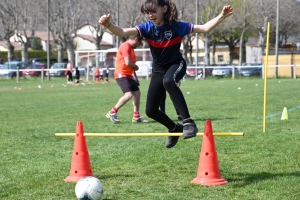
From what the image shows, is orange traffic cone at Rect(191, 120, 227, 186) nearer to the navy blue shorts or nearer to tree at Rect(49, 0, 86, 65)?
the navy blue shorts

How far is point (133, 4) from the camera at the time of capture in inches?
2648

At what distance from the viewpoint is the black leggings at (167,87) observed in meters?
6.44

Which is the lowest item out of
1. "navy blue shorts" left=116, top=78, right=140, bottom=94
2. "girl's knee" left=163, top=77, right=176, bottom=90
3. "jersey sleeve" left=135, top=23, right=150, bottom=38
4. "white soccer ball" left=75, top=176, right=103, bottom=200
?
"white soccer ball" left=75, top=176, right=103, bottom=200

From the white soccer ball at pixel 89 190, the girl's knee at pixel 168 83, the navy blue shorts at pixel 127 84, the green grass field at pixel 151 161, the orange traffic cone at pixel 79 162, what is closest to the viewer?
the white soccer ball at pixel 89 190

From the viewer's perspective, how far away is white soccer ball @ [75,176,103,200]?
534 cm

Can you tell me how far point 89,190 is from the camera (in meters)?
5.35

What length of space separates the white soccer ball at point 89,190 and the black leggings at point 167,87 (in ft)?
4.92

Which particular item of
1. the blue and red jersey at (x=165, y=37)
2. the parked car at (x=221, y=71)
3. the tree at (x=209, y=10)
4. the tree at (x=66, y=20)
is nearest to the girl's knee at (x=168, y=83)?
the blue and red jersey at (x=165, y=37)

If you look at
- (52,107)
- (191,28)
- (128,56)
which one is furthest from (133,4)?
(191,28)

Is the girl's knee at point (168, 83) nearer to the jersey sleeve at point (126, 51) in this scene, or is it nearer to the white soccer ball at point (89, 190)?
the white soccer ball at point (89, 190)

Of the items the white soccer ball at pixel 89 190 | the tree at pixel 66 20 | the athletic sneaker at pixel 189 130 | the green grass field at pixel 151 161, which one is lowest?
the green grass field at pixel 151 161

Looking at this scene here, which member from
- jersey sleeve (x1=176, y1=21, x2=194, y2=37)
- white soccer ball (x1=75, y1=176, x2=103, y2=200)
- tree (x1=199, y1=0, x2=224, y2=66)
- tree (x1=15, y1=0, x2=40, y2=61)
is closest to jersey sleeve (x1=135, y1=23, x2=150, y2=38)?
jersey sleeve (x1=176, y1=21, x2=194, y2=37)

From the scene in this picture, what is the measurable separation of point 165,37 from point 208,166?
1.58 m

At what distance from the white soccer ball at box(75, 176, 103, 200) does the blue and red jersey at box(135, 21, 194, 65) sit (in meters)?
1.85
